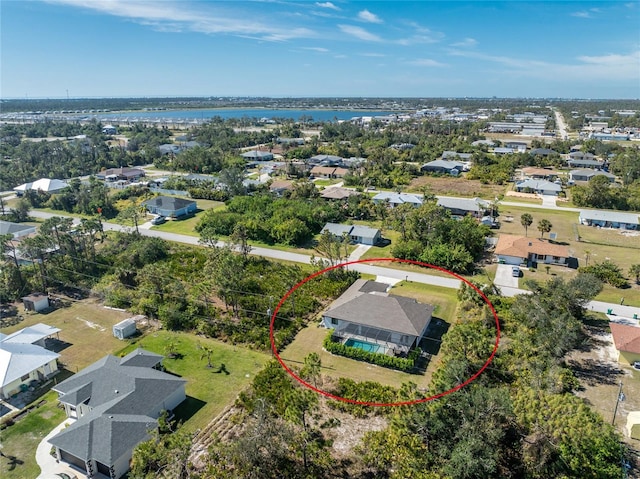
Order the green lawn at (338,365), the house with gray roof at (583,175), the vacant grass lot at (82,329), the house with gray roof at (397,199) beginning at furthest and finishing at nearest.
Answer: the house with gray roof at (583,175) < the house with gray roof at (397,199) < the vacant grass lot at (82,329) < the green lawn at (338,365)

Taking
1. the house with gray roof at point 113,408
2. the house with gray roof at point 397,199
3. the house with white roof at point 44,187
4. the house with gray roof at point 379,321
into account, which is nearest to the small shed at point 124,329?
the house with gray roof at point 113,408

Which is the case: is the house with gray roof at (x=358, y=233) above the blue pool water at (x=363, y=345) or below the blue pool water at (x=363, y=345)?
above

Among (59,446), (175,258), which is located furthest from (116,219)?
(59,446)

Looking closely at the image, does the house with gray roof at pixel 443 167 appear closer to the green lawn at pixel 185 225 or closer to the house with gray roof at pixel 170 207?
the green lawn at pixel 185 225

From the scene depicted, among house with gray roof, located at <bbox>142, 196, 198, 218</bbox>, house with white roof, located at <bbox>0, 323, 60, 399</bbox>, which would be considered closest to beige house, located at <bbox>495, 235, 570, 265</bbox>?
house with white roof, located at <bbox>0, 323, 60, 399</bbox>

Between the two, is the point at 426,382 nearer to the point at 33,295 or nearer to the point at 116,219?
the point at 33,295

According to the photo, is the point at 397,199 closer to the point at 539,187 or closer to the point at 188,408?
the point at 539,187

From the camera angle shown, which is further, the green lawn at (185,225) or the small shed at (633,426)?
the green lawn at (185,225)
